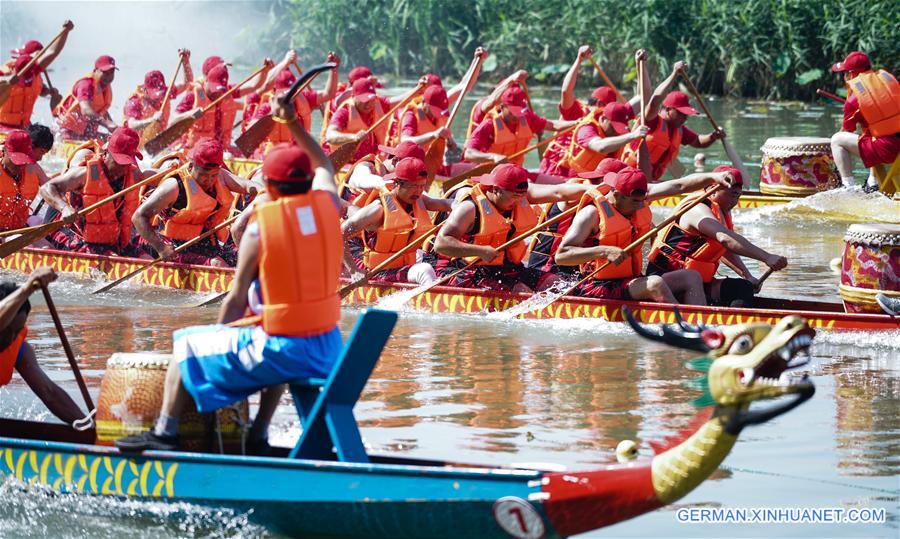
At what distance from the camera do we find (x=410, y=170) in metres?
11.3

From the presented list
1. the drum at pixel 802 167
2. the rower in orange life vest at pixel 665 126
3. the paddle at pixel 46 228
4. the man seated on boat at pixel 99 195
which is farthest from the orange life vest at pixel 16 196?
the drum at pixel 802 167

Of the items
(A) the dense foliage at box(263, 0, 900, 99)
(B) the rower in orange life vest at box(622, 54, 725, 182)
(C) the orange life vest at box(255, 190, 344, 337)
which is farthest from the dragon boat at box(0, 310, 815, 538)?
(A) the dense foliage at box(263, 0, 900, 99)

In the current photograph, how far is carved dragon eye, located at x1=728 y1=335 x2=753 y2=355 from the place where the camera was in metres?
5.86

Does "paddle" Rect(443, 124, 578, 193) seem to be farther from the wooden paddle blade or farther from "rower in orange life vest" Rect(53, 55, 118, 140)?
"rower in orange life vest" Rect(53, 55, 118, 140)

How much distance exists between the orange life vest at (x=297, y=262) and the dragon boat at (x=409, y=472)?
0.24 meters

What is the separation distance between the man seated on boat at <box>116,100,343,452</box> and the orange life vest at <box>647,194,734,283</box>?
15.5ft

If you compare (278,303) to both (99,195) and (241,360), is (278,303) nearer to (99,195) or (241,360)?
(241,360)

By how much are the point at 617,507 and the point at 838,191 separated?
38.4 feet

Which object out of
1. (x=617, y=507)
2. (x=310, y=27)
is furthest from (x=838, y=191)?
(x=310, y=27)

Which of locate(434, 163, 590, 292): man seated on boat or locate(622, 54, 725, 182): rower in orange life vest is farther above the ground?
locate(622, 54, 725, 182): rower in orange life vest

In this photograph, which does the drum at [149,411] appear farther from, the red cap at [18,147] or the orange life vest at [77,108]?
the orange life vest at [77,108]

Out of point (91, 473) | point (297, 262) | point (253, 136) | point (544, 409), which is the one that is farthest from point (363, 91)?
point (297, 262)

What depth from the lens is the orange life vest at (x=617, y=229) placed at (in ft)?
35.1

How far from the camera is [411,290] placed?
11617 mm
